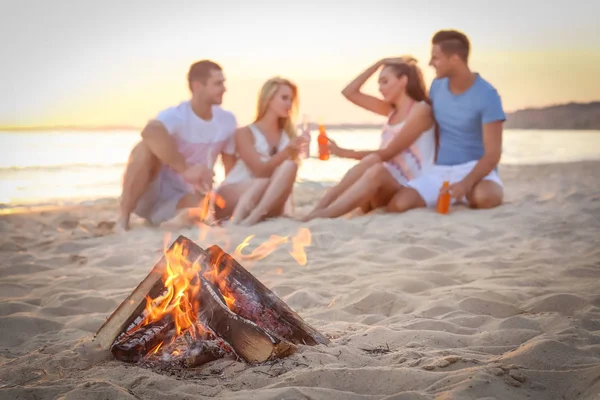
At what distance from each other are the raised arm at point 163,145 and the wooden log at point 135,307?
3242 millimetres

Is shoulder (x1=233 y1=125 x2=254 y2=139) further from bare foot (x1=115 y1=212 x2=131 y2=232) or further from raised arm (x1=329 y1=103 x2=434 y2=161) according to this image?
bare foot (x1=115 y1=212 x2=131 y2=232)

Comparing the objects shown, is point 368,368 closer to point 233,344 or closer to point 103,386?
point 233,344

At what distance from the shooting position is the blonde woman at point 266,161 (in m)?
5.64

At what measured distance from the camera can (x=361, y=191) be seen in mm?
5660

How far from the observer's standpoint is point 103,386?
6.54 ft

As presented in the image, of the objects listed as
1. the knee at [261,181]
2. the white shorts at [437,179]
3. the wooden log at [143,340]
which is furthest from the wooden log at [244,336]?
the white shorts at [437,179]

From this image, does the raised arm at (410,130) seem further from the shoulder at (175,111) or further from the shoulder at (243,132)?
Result: the shoulder at (175,111)

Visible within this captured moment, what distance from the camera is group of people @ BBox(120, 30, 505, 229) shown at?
562 centimetres

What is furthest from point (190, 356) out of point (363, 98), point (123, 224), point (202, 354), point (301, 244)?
point (363, 98)

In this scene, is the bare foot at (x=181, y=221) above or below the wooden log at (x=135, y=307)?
below

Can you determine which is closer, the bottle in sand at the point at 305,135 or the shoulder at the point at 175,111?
the bottle in sand at the point at 305,135

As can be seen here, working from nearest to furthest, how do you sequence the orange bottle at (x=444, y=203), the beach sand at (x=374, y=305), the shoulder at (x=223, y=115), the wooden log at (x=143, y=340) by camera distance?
the beach sand at (x=374, y=305)
the wooden log at (x=143, y=340)
the orange bottle at (x=444, y=203)
the shoulder at (x=223, y=115)

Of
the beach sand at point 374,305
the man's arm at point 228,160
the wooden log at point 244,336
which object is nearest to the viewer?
the beach sand at point 374,305

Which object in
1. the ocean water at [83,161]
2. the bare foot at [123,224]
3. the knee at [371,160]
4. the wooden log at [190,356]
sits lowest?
the ocean water at [83,161]
